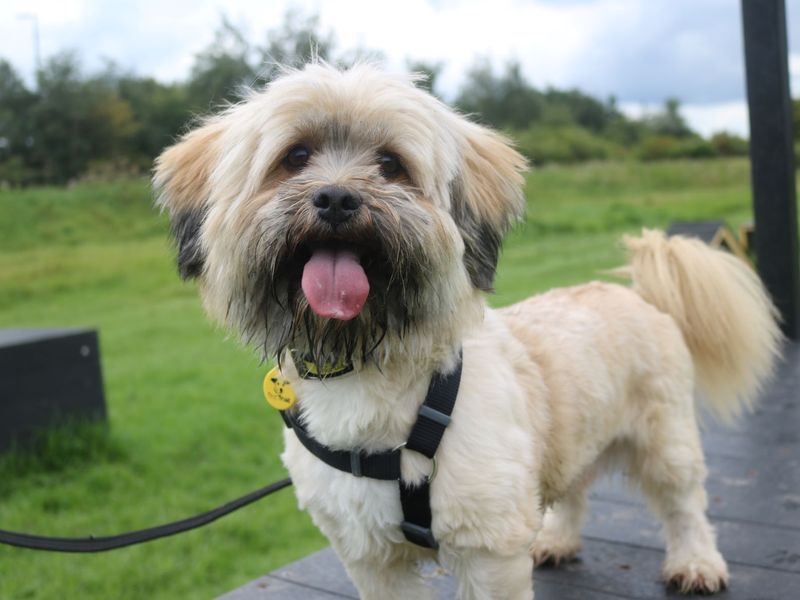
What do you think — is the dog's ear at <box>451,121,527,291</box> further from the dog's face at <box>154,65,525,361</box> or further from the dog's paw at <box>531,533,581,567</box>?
the dog's paw at <box>531,533,581,567</box>

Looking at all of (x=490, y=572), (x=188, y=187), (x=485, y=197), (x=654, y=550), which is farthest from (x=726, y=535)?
(x=188, y=187)

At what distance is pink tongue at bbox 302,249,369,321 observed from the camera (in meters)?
1.85

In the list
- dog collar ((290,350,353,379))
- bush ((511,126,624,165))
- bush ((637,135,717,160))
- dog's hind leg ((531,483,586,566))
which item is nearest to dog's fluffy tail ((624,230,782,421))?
dog's hind leg ((531,483,586,566))

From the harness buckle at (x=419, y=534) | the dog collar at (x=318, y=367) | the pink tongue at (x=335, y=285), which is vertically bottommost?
the harness buckle at (x=419, y=534)

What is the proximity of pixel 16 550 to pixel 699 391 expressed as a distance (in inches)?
139

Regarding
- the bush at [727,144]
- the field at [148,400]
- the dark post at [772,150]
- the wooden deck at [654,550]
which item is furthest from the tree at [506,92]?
the wooden deck at [654,550]

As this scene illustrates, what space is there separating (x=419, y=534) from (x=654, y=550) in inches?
54.7

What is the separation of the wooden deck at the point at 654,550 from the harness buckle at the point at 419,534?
90cm

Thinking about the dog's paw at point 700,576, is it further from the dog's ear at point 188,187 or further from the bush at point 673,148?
the bush at point 673,148

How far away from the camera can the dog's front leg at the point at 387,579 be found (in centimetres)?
219

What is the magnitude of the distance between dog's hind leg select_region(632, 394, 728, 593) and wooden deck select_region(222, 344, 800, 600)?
94mm

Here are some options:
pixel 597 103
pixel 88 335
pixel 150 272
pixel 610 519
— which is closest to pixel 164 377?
pixel 88 335

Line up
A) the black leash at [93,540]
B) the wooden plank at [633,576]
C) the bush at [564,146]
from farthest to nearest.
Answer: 1. the bush at [564,146]
2. the wooden plank at [633,576]
3. the black leash at [93,540]

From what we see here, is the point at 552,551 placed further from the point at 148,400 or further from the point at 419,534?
the point at 148,400
